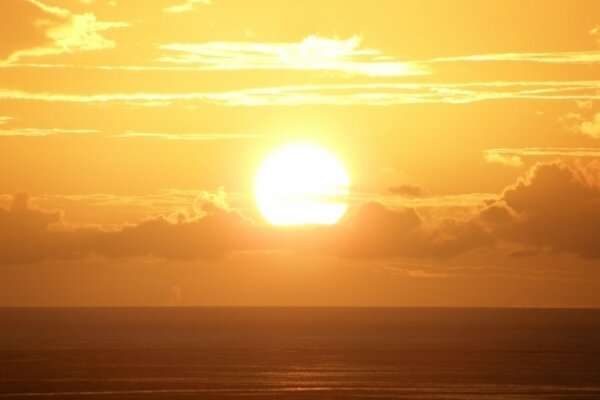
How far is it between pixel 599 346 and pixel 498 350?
18.4 meters

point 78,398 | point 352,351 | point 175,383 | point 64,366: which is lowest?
point 78,398

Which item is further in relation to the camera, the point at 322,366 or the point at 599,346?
the point at 599,346

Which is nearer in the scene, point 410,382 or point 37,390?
point 37,390

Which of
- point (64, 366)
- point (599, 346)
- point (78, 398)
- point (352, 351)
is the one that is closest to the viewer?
point (78, 398)

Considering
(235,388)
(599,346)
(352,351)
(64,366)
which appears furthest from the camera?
(599,346)

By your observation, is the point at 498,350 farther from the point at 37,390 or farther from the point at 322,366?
the point at 37,390

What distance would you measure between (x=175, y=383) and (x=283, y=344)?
74.3m

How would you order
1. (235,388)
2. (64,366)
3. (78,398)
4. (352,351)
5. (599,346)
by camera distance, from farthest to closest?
(599,346)
(352,351)
(64,366)
(235,388)
(78,398)

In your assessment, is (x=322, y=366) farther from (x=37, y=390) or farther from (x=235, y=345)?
(x=235, y=345)

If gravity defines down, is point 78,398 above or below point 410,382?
below

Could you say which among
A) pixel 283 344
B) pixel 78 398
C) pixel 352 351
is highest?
pixel 283 344

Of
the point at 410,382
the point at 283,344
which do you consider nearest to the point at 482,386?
the point at 410,382

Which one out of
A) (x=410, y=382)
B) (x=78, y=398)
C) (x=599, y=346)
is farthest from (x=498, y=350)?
(x=78, y=398)

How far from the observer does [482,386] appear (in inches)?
4126
